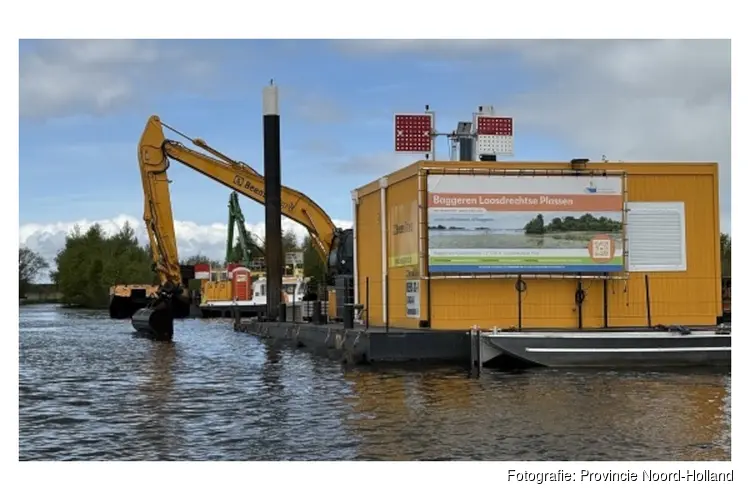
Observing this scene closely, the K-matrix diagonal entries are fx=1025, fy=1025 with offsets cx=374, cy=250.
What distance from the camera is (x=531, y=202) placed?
23266mm

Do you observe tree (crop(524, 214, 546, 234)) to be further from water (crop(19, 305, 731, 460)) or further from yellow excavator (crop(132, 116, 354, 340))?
yellow excavator (crop(132, 116, 354, 340))

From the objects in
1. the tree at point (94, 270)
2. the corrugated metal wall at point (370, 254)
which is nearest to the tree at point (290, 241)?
the tree at point (94, 270)

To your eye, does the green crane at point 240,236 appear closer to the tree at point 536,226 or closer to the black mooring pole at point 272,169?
the black mooring pole at point 272,169

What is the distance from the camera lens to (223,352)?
32.2 m

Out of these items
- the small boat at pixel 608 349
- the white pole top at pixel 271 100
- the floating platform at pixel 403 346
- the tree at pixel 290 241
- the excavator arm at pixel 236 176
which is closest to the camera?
the small boat at pixel 608 349

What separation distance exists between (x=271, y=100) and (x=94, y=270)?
58984 mm

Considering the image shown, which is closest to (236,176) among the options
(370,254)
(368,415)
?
(370,254)

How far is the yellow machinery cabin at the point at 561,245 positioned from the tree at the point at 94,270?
235 ft

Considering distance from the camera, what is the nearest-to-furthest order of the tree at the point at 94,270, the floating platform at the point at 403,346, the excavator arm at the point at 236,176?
1. the floating platform at the point at 403,346
2. the excavator arm at the point at 236,176
3. the tree at the point at 94,270

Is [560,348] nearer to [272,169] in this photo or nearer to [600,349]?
[600,349]

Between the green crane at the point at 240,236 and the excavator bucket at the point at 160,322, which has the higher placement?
the green crane at the point at 240,236

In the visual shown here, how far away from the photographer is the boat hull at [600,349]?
69.1ft
